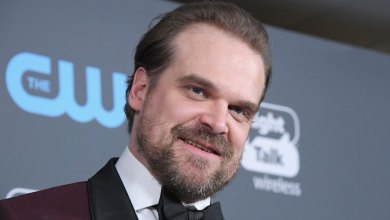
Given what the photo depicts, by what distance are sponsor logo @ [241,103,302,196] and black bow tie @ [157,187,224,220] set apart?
4.15 feet

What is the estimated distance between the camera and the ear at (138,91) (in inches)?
46.6

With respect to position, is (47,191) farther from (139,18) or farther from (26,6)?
(139,18)

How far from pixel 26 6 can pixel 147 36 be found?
984mm

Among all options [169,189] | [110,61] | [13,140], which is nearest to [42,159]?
[13,140]

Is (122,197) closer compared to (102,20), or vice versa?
(122,197)

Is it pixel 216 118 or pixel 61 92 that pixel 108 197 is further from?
pixel 61 92

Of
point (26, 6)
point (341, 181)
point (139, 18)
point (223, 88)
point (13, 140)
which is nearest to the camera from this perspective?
point (223, 88)

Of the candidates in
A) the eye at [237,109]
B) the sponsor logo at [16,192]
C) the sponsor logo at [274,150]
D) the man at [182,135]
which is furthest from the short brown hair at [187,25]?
the sponsor logo at [274,150]

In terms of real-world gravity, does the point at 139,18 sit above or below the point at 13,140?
above

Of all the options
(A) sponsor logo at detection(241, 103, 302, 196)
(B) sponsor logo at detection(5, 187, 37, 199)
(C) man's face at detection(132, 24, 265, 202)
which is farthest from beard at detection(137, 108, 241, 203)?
(A) sponsor logo at detection(241, 103, 302, 196)

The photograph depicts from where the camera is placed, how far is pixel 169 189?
111cm

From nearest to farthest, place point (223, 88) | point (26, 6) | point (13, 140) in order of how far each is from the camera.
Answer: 1. point (223, 88)
2. point (13, 140)
3. point (26, 6)

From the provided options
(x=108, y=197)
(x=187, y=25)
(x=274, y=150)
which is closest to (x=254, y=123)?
(x=274, y=150)

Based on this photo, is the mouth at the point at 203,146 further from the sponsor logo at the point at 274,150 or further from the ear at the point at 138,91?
the sponsor logo at the point at 274,150
